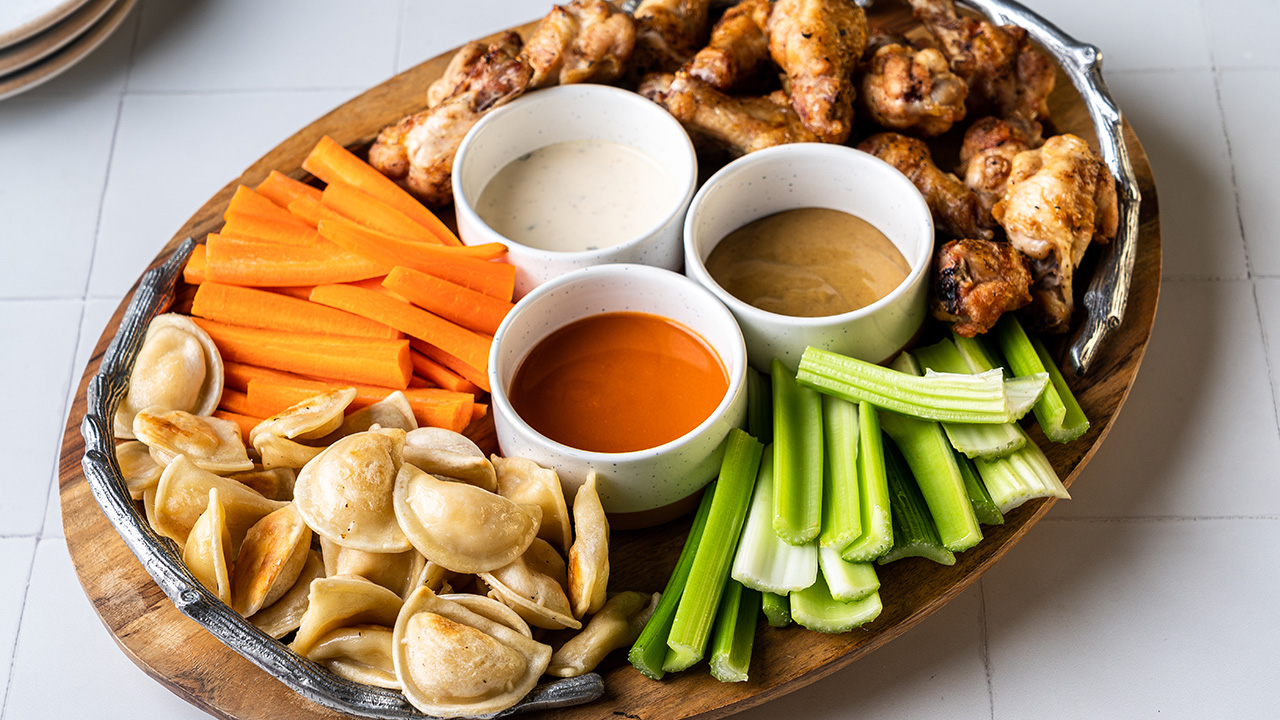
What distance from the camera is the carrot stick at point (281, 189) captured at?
3.21 metres

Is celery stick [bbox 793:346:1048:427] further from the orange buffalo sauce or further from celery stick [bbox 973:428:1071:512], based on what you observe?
the orange buffalo sauce

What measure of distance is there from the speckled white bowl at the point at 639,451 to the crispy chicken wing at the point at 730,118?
0.60 m

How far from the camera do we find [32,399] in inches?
137

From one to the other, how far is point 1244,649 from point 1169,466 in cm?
54

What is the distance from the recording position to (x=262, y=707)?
93.2 inches

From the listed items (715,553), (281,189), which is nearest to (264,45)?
(281,189)

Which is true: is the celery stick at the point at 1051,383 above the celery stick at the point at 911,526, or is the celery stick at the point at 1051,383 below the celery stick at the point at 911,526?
above

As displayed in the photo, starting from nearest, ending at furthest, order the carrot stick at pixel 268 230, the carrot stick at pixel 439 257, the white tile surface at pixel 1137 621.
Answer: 1. the white tile surface at pixel 1137 621
2. the carrot stick at pixel 439 257
3. the carrot stick at pixel 268 230

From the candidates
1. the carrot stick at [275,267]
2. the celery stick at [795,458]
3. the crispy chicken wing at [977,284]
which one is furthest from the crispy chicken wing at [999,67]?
the carrot stick at [275,267]

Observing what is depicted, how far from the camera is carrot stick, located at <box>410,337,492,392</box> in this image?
2.91 meters

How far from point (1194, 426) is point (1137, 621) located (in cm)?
67

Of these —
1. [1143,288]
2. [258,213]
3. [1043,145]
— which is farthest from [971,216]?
[258,213]

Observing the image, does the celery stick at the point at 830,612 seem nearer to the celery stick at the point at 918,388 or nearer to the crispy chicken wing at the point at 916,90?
the celery stick at the point at 918,388

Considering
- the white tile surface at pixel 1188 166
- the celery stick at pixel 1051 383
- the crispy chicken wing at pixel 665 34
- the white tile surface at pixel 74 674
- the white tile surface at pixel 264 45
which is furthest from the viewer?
the white tile surface at pixel 264 45
